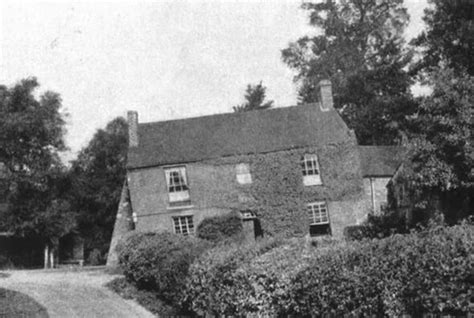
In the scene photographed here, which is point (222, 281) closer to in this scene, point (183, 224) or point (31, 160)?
point (183, 224)

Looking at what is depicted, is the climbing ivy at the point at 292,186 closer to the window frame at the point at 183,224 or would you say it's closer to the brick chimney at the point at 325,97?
the window frame at the point at 183,224

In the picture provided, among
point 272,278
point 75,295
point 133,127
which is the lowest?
point 75,295

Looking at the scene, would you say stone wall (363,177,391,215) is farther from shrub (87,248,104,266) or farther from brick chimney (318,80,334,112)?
shrub (87,248,104,266)

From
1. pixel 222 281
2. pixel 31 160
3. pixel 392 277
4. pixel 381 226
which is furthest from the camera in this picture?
pixel 31 160

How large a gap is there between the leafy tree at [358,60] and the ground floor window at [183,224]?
20.6 metres

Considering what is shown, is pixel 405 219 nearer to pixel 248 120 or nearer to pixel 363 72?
pixel 248 120

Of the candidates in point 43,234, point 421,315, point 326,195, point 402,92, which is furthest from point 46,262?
point 421,315

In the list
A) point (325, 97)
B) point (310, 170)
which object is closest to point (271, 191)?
point (310, 170)

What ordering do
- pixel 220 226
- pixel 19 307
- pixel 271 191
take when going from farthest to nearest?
pixel 271 191
pixel 220 226
pixel 19 307

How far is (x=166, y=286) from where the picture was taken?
1862 centimetres

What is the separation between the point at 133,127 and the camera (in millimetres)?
40094

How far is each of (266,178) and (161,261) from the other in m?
18.0

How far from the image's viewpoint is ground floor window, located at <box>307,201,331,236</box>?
1422 inches

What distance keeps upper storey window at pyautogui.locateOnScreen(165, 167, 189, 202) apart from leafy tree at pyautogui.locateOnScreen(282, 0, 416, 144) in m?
19.6
